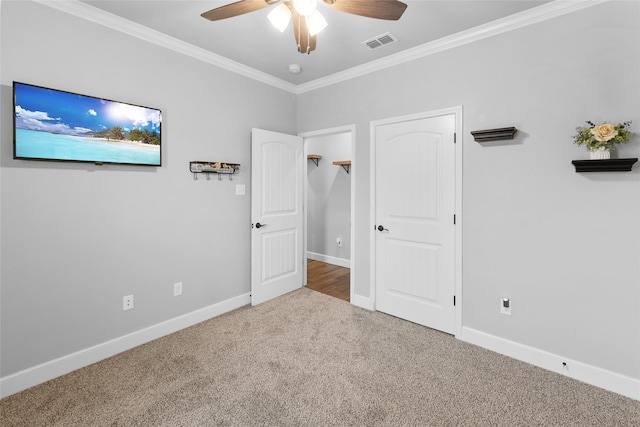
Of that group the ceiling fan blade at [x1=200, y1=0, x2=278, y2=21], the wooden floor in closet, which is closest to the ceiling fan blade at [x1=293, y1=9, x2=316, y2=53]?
the ceiling fan blade at [x1=200, y1=0, x2=278, y2=21]

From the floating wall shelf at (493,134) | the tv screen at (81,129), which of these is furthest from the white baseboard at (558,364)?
the tv screen at (81,129)

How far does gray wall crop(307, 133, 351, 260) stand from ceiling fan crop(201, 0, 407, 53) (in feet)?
10.9

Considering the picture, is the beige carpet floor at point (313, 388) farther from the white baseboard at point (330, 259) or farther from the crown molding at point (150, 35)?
the crown molding at point (150, 35)

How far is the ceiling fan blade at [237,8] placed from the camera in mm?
1623

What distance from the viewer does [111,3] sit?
2.18m

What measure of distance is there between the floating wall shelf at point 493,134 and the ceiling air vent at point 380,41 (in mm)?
1113

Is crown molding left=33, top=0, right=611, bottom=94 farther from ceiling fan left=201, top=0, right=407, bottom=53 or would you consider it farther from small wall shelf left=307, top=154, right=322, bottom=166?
small wall shelf left=307, top=154, right=322, bottom=166

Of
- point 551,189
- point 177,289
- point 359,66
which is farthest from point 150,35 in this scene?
point 551,189

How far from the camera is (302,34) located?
180 centimetres

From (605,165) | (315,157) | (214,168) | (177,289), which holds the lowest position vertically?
(177,289)

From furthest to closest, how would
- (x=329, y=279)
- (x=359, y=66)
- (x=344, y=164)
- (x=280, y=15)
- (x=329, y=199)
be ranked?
(x=329, y=199) < (x=344, y=164) < (x=329, y=279) < (x=359, y=66) < (x=280, y=15)

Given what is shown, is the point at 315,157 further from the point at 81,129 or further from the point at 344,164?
the point at 81,129

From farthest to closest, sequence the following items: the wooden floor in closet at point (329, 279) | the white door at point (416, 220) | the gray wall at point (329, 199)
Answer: the gray wall at point (329, 199) → the wooden floor in closet at point (329, 279) → the white door at point (416, 220)

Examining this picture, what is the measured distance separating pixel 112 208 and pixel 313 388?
6.86ft
